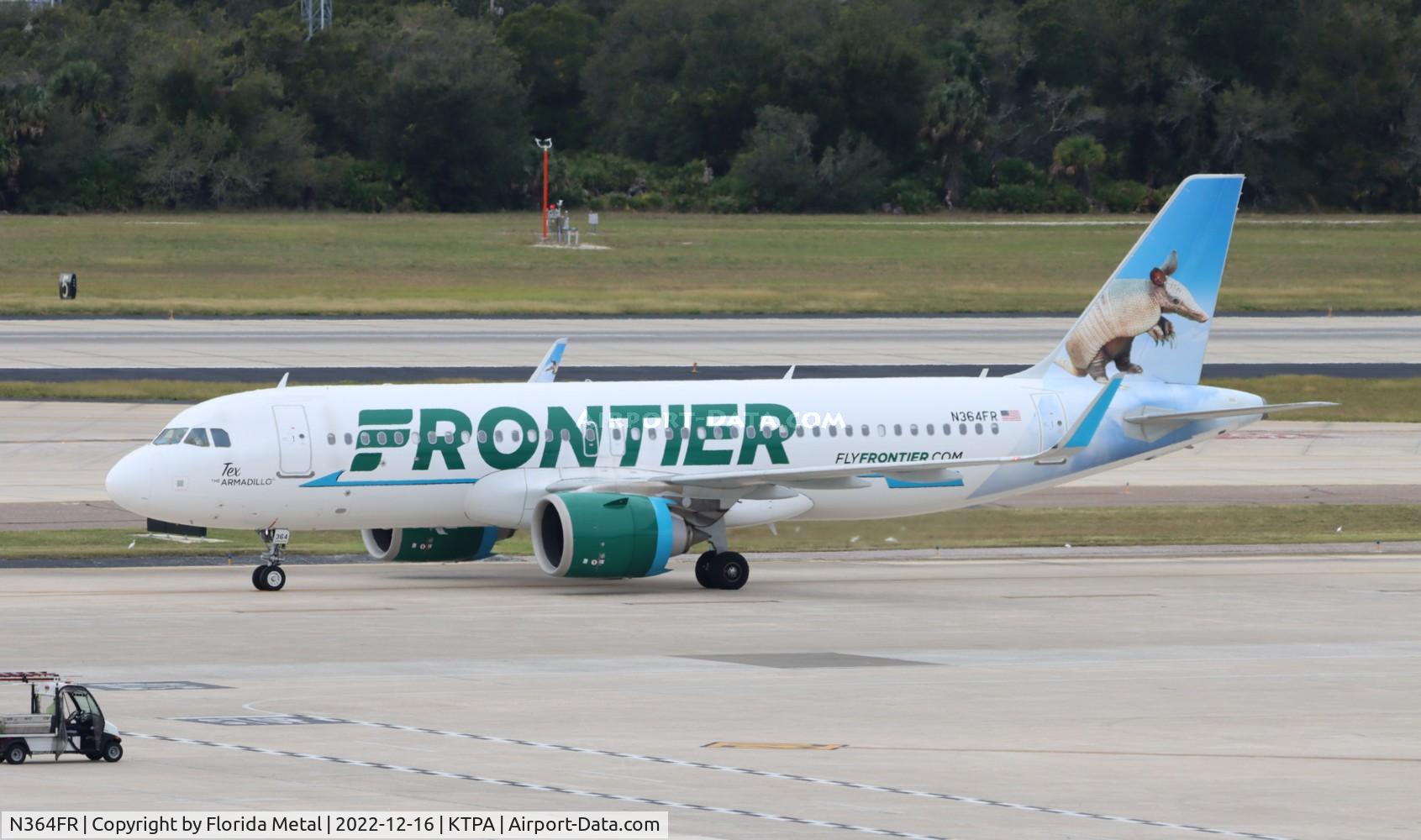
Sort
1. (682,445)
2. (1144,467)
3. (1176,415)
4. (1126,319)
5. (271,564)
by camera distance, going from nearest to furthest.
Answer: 1. (271,564)
2. (682,445)
3. (1176,415)
4. (1126,319)
5. (1144,467)

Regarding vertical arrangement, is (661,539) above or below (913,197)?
below

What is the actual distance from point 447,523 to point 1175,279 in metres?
15.8

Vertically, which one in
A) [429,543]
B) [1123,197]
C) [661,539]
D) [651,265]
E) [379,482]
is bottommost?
[429,543]

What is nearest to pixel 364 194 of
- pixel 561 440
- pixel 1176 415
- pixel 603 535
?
pixel 1176 415

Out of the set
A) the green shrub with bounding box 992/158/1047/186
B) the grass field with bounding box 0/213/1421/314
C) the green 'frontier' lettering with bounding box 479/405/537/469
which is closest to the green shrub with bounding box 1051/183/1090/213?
the green shrub with bounding box 992/158/1047/186

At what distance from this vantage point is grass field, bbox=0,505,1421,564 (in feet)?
143

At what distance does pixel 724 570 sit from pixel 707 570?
0.34 meters

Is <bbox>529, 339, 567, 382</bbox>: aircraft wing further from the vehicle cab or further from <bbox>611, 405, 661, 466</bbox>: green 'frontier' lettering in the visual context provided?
the vehicle cab

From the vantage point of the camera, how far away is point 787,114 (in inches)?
6939

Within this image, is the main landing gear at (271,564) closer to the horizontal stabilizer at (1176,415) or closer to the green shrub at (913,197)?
the horizontal stabilizer at (1176,415)

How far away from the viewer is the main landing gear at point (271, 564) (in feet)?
121

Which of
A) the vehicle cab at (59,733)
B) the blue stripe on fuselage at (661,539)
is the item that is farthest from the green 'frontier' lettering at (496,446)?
the vehicle cab at (59,733)

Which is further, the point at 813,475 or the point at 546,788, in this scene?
the point at 813,475

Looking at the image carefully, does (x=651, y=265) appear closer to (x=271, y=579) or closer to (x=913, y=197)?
(x=913, y=197)
